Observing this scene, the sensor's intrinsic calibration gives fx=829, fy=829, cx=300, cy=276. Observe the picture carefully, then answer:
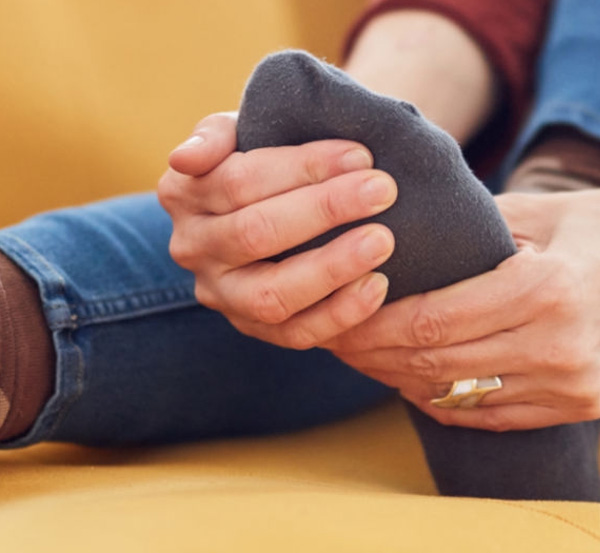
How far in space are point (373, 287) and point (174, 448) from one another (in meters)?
0.20

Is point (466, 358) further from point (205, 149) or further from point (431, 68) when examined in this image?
point (431, 68)

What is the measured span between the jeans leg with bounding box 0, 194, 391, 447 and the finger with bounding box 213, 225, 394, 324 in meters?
0.09

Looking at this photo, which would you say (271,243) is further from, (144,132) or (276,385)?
(144,132)

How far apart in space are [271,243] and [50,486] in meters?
0.18

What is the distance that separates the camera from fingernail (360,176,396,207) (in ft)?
1.30

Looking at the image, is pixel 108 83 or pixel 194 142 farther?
pixel 108 83

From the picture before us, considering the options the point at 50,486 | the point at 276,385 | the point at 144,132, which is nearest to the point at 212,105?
the point at 144,132

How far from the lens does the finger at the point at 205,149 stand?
1.42 feet

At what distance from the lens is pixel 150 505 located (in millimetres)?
360

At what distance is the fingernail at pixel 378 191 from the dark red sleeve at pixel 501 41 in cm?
42

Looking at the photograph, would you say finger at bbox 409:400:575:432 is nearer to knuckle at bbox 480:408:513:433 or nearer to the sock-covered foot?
knuckle at bbox 480:408:513:433

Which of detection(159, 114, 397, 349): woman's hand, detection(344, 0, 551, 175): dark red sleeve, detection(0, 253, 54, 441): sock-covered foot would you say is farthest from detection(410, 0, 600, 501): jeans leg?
detection(344, 0, 551, 175): dark red sleeve

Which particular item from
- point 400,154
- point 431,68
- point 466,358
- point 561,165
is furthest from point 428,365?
point 431,68

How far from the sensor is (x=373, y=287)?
1.38 ft
